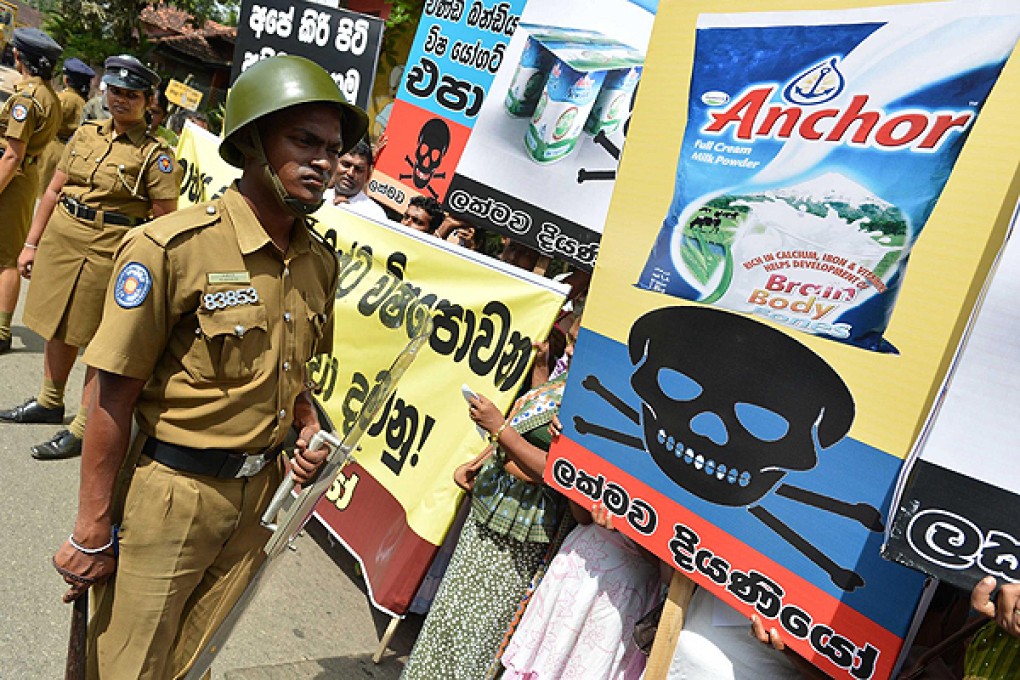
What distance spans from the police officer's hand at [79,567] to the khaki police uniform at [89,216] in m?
2.87

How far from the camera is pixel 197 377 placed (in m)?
2.06

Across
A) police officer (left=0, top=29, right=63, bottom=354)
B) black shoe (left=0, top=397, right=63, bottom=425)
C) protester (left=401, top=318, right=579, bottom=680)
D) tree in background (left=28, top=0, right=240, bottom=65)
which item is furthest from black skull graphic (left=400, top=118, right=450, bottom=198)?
tree in background (left=28, top=0, right=240, bottom=65)

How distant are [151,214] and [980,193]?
4372 millimetres

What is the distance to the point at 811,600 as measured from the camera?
178cm

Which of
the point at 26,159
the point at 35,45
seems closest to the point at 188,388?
the point at 26,159

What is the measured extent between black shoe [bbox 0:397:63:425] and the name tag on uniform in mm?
3241

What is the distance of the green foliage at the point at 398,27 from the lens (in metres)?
8.37

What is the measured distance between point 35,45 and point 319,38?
2003 millimetres

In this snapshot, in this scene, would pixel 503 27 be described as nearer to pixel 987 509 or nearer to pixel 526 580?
pixel 526 580

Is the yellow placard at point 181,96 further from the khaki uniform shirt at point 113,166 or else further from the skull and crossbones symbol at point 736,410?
the skull and crossbones symbol at point 736,410

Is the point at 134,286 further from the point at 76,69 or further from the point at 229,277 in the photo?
the point at 76,69

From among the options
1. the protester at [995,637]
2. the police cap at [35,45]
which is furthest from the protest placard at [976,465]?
the police cap at [35,45]

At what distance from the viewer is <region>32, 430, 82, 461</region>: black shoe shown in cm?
423

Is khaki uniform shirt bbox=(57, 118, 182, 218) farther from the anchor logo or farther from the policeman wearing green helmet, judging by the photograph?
the anchor logo
